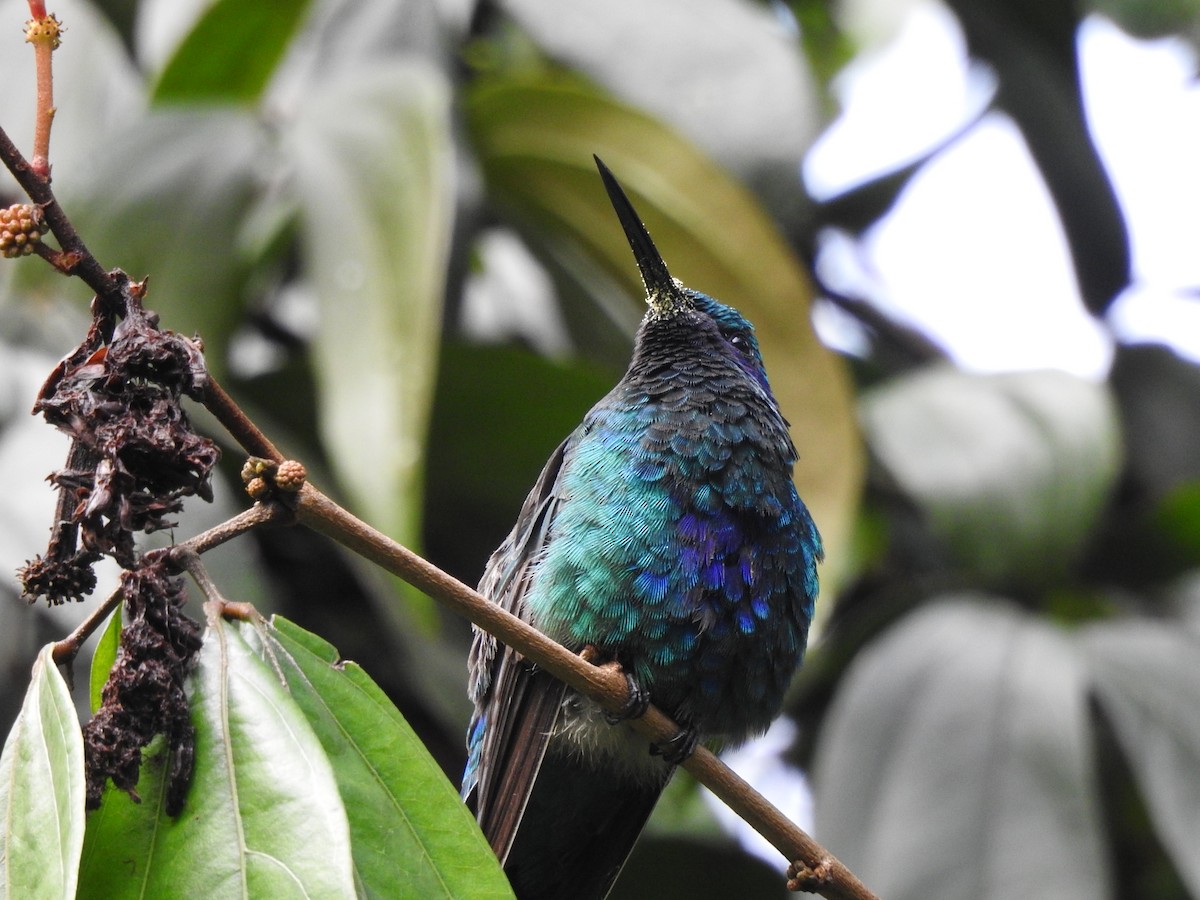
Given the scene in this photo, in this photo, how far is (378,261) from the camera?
3.16 m

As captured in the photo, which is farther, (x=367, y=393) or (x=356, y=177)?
(x=356, y=177)

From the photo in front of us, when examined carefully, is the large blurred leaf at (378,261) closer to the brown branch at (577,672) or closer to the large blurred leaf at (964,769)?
the brown branch at (577,672)

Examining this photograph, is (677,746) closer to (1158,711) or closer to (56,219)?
(56,219)

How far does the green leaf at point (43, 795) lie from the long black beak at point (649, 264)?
1.53 meters

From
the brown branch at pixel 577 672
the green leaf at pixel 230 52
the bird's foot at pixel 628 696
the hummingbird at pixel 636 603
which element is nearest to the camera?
the brown branch at pixel 577 672

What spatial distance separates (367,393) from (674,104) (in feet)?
4.75

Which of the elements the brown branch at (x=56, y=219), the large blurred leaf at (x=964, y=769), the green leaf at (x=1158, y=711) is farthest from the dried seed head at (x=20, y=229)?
the green leaf at (x=1158, y=711)

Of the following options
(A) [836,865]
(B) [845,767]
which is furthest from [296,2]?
(A) [836,865]

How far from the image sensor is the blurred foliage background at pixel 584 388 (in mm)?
3230

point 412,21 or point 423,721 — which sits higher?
point 412,21

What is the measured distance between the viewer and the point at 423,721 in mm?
3617

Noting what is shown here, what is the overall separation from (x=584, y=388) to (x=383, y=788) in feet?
7.02

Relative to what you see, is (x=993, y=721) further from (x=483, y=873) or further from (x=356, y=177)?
(x=483, y=873)

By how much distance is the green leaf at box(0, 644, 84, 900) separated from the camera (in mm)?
1204
